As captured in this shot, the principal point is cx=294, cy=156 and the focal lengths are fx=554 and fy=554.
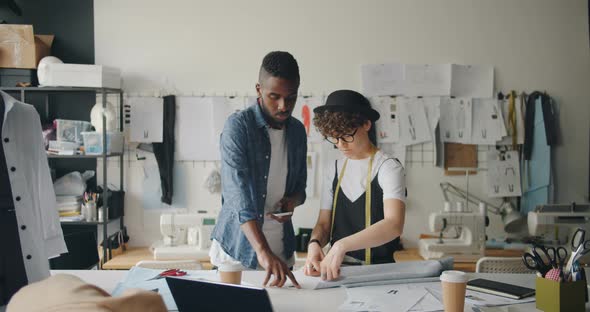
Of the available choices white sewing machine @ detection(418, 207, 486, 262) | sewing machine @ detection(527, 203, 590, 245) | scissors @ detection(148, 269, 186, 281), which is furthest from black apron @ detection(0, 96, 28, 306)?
sewing machine @ detection(527, 203, 590, 245)

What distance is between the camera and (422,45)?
422 cm

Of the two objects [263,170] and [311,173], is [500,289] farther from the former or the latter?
[311,173]

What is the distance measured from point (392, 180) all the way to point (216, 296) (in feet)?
3.07

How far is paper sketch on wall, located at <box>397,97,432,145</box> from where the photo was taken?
165 inches

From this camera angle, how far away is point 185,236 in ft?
12.4

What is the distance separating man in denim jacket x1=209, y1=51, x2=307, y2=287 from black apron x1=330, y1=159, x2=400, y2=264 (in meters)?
0.21

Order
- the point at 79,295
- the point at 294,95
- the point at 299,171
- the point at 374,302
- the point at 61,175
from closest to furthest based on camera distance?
the point at 79,295 < the point at 374,302 < the point at 294,95 < the point at 299,171 < the point at 61,175

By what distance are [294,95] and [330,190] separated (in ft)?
1.34

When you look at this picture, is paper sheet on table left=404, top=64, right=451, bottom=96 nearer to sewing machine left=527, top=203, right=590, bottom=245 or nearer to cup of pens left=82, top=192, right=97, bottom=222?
sewing machine left=527, top=203, right=590, bottom=245

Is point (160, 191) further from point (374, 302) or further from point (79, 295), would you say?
point (79, 295)

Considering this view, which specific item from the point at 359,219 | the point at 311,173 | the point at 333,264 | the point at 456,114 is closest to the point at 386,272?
the point at 333,264

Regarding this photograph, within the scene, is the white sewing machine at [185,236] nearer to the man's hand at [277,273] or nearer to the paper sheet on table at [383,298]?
the man's hand at [277,273]

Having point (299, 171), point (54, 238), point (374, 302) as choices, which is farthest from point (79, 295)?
point (54, 238)

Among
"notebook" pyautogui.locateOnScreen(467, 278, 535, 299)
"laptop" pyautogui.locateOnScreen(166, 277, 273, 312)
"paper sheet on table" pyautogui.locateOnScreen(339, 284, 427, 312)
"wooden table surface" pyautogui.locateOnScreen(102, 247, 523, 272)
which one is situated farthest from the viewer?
"wooden table surface" pyautogui.locateOnScreen(102, 247, 523, 272)
